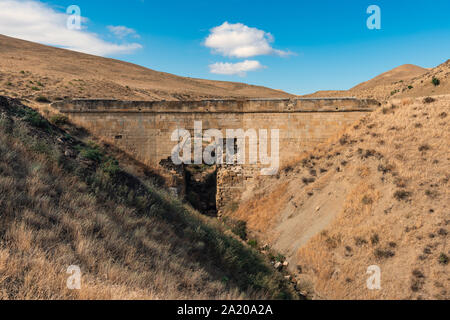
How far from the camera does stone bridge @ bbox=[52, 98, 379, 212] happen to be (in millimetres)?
13891

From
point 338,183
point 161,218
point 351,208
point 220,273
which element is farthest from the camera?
point 338,183

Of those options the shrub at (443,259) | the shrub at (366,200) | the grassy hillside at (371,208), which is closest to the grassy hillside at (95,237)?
the grassy hillside at (371,208)

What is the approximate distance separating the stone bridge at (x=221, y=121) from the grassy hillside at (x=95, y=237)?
20.1 feet

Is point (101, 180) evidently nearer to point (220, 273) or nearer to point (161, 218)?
point (161, 218)

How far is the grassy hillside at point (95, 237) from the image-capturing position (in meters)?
3.77

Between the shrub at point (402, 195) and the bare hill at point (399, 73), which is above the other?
the bare hill at point (399, 73)

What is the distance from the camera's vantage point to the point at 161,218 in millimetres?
7355

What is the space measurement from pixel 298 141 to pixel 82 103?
11.6 metres

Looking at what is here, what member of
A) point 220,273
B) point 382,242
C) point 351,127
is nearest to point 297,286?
point 382,242

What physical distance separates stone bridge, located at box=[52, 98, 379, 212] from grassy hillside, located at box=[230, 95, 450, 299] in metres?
0.80

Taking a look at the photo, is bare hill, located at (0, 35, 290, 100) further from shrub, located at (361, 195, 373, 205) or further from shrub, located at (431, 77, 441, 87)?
shrub, located at (431, 77, 441, 87)

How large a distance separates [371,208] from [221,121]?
7.92 meters

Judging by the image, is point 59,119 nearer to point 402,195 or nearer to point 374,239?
point 374,239

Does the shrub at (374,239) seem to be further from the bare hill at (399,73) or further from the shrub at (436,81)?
the bare hill at (399,73)
